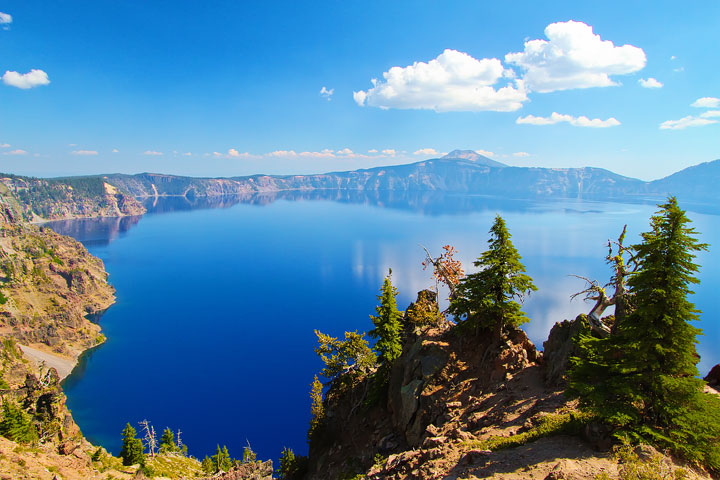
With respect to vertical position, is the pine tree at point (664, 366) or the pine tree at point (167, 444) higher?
the pine tree at point (664, 366)

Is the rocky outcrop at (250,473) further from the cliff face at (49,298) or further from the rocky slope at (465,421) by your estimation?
the cliff face at (49,298)

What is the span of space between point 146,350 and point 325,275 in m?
85.0

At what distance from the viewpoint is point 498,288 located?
29375mm

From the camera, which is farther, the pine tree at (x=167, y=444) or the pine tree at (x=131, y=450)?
the pine tree at (x=167, y=444)

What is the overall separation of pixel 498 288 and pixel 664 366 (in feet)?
45.3

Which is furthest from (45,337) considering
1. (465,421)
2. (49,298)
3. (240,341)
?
(465,421)

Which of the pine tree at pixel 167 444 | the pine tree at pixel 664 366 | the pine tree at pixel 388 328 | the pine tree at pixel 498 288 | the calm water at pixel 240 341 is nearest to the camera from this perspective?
the pine tree at pixel 664 366

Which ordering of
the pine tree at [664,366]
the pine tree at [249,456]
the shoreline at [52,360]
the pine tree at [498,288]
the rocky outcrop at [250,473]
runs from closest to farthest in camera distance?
the pine tree at [664,366] < the pine tree at [498,288] < the rocky outcrop at [250,473] < the pine tree at [249,456] < the shoreline at [52,360]

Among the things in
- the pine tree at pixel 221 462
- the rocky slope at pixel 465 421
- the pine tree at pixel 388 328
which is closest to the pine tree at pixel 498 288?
the rocky slope at pixel 465 421

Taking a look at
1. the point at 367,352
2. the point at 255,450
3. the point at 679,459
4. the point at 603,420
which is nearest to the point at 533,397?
the point at 603,420

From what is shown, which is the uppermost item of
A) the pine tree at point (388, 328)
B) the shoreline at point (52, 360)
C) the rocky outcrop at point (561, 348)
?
the rocky outcrop at point (561, 348)

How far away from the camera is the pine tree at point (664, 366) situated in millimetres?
14891

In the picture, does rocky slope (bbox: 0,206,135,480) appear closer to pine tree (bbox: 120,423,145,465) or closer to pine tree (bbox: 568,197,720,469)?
pine tree (bbox: 120,423,145,465)

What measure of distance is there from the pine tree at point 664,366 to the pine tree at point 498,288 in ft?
39.7
